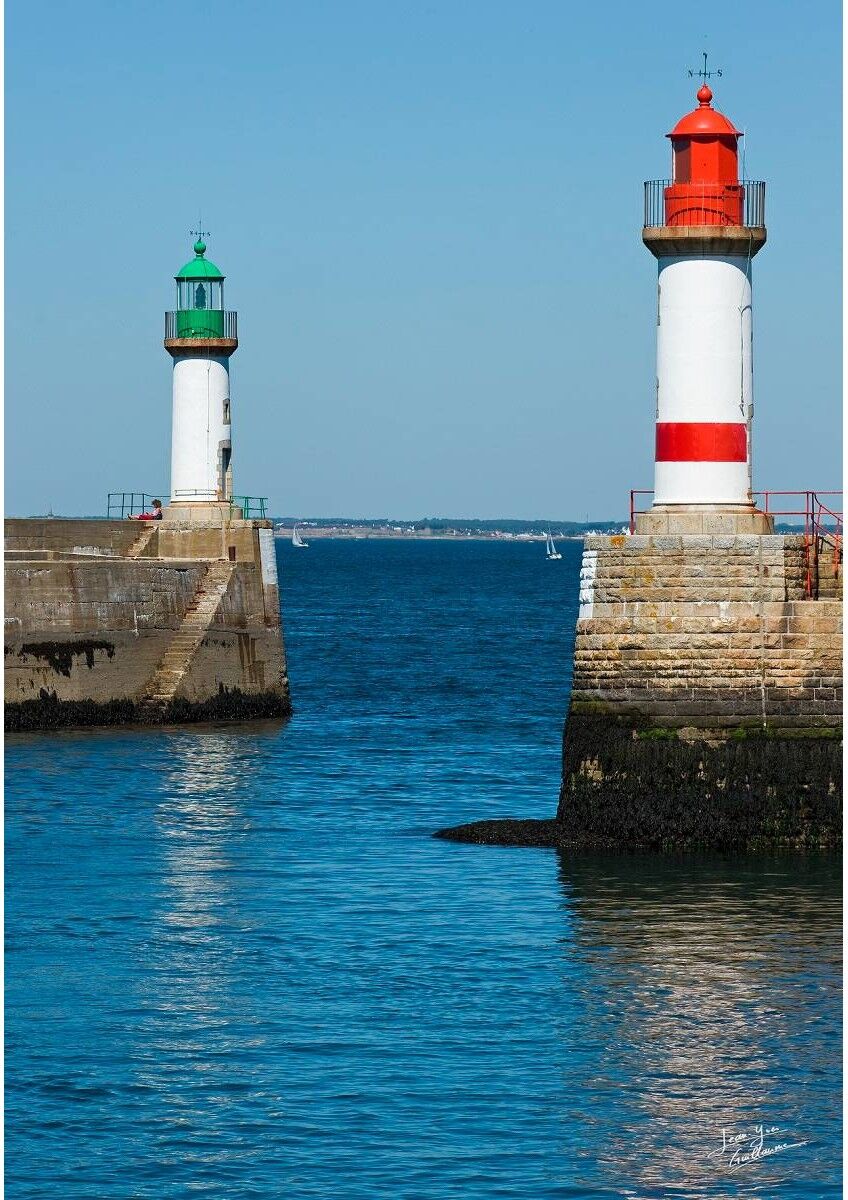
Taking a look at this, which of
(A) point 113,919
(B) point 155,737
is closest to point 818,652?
(A) point 113,919

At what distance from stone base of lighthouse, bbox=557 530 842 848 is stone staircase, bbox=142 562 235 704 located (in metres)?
16.1

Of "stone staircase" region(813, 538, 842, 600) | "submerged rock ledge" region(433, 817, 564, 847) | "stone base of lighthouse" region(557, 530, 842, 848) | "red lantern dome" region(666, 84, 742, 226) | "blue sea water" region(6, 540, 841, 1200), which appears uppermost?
"red lantern dome" region(666, 84, 742, 226)

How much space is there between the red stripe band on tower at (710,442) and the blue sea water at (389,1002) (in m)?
4.22

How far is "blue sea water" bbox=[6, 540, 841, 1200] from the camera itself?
13102 mm

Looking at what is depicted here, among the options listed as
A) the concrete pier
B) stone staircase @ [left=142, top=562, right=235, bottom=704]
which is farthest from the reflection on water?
stone staircase @ [left=142, top=562, right=235, bottom=704]

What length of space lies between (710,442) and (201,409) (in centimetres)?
2065

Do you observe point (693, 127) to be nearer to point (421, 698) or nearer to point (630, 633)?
point (630, 633)

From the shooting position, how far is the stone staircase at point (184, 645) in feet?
120

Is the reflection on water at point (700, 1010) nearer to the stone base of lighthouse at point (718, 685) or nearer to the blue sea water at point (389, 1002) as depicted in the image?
the blue sea water at point (389, 1002)

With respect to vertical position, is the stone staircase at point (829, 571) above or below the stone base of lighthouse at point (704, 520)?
below

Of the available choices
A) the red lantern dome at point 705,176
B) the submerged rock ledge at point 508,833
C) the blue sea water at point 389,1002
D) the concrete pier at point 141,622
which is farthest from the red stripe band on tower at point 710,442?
the concrete pier at point 141,622

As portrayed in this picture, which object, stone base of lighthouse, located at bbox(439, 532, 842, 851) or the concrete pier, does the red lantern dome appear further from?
the concrete pier

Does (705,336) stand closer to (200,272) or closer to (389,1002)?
(389,1002)

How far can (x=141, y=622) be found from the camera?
3634 cm
